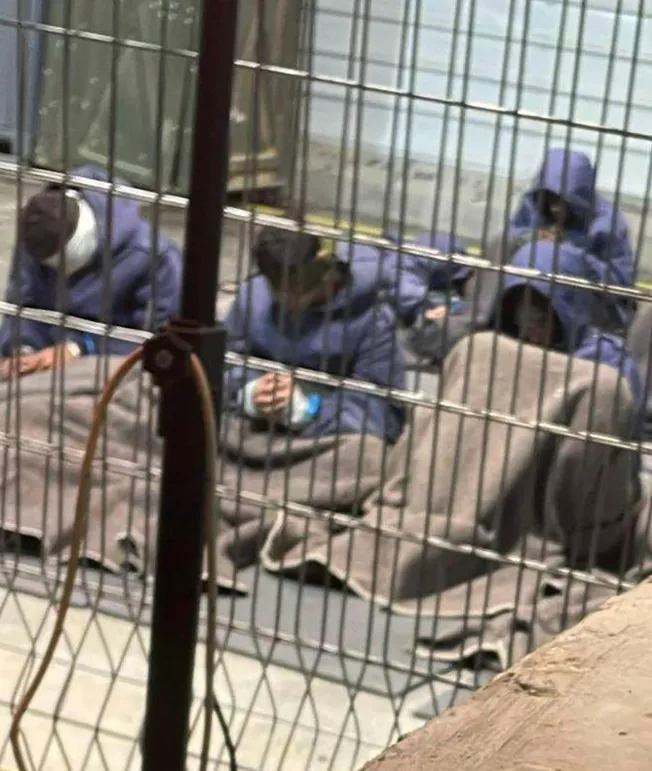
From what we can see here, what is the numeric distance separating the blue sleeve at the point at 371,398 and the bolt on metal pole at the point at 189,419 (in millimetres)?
1304

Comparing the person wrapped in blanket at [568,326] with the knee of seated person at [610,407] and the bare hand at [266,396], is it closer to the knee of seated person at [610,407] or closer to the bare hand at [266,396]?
the knee of seated person at [610,407]

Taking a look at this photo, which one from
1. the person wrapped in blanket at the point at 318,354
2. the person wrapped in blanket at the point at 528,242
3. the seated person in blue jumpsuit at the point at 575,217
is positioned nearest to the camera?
the person wrapped in blanket at the point at 318,354

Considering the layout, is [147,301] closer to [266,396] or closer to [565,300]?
[266,396]

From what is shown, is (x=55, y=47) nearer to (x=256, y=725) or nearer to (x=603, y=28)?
(x=603, y=28)

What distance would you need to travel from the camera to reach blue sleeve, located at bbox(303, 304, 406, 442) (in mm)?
2594

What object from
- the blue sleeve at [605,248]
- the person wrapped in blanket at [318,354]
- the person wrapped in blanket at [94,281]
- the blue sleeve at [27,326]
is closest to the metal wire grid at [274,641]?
the person wrapped in blanket at [318,354]

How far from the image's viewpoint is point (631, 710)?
89cm

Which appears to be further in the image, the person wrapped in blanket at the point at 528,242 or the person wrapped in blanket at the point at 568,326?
the person wrapped in blanket at the point at 528,242

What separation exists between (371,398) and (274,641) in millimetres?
869

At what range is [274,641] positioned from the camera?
193 centimetres

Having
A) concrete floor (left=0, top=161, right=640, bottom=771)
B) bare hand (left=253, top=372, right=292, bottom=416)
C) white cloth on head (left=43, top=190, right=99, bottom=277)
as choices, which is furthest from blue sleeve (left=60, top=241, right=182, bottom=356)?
concrete floor (left=0, top=161, right=640, bottom=771)

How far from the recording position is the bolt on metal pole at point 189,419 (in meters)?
1.08

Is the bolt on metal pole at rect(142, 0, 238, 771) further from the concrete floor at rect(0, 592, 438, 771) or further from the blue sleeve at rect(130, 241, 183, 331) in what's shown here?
the blue sleeve at rect(130, 241, 183, 331)

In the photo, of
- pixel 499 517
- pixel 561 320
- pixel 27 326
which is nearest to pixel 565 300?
pixel 561 320
